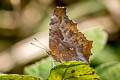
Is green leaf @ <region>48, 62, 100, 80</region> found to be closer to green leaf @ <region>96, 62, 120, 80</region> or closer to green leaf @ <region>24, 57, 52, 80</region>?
green leaf @ <region>96, 62, 120, 80</region>

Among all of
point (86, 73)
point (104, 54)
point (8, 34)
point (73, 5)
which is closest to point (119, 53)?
point (104, 54)

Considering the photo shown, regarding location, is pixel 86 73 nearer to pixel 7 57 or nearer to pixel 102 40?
pixel 102 40

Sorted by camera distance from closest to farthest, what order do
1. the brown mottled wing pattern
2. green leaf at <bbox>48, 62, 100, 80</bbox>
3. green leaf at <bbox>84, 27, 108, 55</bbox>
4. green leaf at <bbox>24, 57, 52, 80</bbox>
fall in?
green leaf at <bbox>48, 62, 100, 80</bbox> < the brown mottled wing pattern < green leaf at <bbox>24, 57, 52, 80</bbox> < green leaf at <bbox>84, 27, 108, 55</bbox>

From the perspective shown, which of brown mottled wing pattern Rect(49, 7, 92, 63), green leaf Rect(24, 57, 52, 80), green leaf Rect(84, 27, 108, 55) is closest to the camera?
brown mottled wing pattern Rect(49, 7, 92, 63)

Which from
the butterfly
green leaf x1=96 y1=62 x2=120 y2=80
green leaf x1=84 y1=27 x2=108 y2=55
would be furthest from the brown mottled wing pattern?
green leaf x1=84 y1=27 x2=108 y2=55

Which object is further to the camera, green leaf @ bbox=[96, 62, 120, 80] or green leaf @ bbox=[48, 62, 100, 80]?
green leaf @ bbox=[96, 62, 120, 80]

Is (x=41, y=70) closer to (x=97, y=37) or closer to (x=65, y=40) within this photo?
(x=65, y=40)

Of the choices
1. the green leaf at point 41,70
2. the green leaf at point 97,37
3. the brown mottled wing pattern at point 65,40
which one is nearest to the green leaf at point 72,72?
the brown mottled wing pattern at point 65,40

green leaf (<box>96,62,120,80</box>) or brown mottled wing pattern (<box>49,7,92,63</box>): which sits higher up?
brown mottled wing pattern (<box>49,7,92,63</box>)
